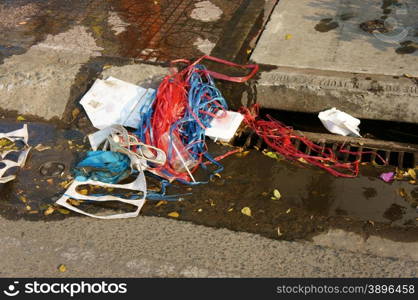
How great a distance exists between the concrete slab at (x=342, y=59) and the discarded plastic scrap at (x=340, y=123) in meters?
0.08

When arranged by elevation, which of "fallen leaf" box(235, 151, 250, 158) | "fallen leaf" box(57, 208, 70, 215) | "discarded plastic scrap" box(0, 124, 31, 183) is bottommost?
"discarded plastic scrap" box(0, 124, 31, 183)

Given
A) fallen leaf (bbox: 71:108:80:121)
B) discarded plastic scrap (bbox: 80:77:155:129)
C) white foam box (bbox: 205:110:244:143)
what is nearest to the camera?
white foam box (bbox: 205:110:244:143)

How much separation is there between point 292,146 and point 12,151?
7.21 ft

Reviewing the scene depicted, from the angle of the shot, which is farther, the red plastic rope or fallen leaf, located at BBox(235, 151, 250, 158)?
fallen leaf, located at BBox(235, 151, 250, 158)

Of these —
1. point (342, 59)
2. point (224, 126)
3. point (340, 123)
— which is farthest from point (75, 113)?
point (342, 59)

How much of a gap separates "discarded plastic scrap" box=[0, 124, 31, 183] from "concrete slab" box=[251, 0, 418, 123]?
193 cm

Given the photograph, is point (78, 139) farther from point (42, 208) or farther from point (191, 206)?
point (191, 206)

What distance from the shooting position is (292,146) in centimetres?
399

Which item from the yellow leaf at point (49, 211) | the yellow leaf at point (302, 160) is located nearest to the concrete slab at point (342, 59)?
the yellow leaf at point (302, 160)

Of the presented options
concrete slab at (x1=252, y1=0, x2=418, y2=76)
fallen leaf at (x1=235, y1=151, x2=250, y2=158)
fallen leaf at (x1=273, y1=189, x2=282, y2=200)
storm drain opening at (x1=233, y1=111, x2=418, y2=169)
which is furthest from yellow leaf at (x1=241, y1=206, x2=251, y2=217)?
concrete slab at (x1=252, y1=0, x2=418, y2=76)

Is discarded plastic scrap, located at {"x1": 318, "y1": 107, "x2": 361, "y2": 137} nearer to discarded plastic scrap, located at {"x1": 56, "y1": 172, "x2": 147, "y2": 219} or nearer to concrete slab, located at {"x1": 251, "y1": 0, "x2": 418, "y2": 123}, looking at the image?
concrete slab, located at {"x1": 251, "y1": 0, "x2": 418, "y2": 123}

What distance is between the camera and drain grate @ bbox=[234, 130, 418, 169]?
3.87 meters

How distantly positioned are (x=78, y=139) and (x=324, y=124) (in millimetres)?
1987

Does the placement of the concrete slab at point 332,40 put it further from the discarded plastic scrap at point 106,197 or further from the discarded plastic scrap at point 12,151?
the discarded plastic scrap at point 12,151
